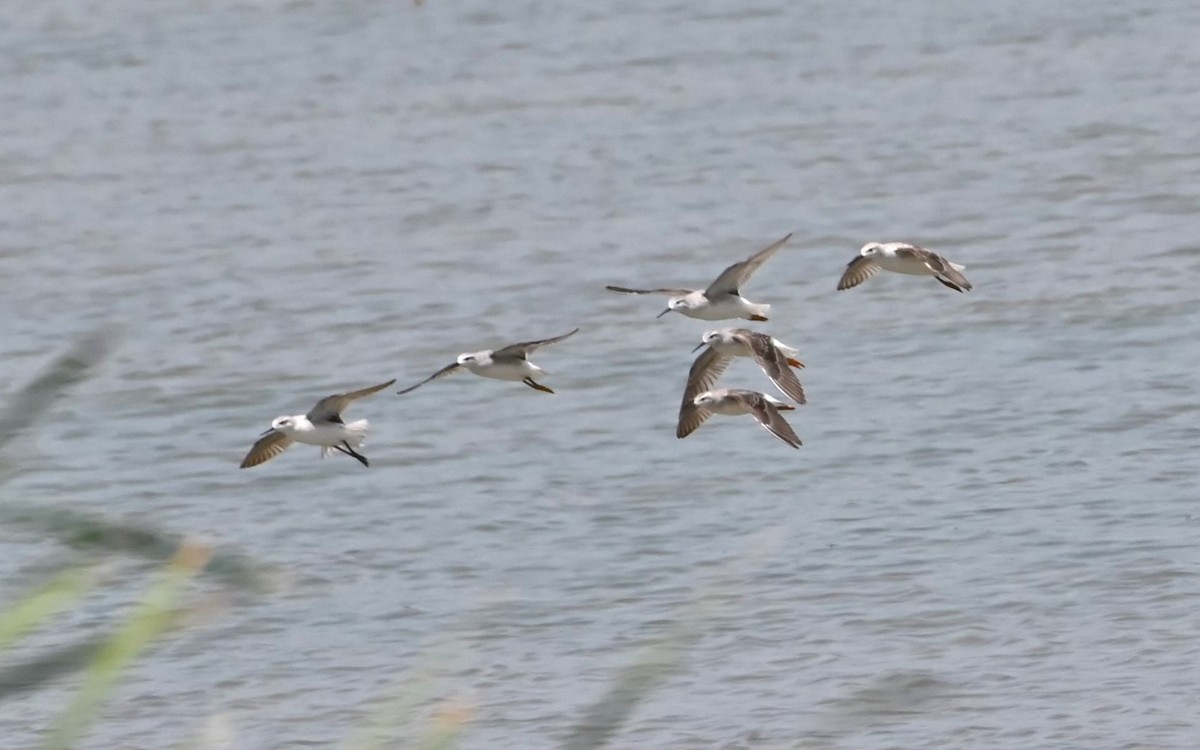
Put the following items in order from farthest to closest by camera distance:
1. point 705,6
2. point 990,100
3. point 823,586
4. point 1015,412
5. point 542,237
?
point 705,6
point 990,100
point 542,237
point 1015,412
point 823,586

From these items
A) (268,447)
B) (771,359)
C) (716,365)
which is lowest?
(268,447)

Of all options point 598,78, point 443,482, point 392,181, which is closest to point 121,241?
point 392,181

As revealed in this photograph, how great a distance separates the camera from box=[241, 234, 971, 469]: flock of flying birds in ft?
26.3

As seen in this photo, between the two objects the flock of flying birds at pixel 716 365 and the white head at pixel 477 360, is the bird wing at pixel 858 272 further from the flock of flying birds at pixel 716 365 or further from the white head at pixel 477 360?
the white head at pixel 477 360

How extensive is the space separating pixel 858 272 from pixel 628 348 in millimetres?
4858

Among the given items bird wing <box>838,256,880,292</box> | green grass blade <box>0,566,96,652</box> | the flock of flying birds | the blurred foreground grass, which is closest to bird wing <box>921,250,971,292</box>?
the flock of flying birds

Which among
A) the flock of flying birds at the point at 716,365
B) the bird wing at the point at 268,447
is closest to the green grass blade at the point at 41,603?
the flock of flying birds at the point at 716,365

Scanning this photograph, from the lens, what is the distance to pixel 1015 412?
11.9m

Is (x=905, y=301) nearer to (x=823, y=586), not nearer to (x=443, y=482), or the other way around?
(x=443, y=482)

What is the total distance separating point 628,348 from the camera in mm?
13938

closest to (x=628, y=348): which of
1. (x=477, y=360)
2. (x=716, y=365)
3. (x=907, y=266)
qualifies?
(x=716, y=365)

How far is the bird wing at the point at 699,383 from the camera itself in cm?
880

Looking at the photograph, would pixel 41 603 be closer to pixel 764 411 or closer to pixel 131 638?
pixel 131 638

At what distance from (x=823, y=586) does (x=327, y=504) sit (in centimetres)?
292
